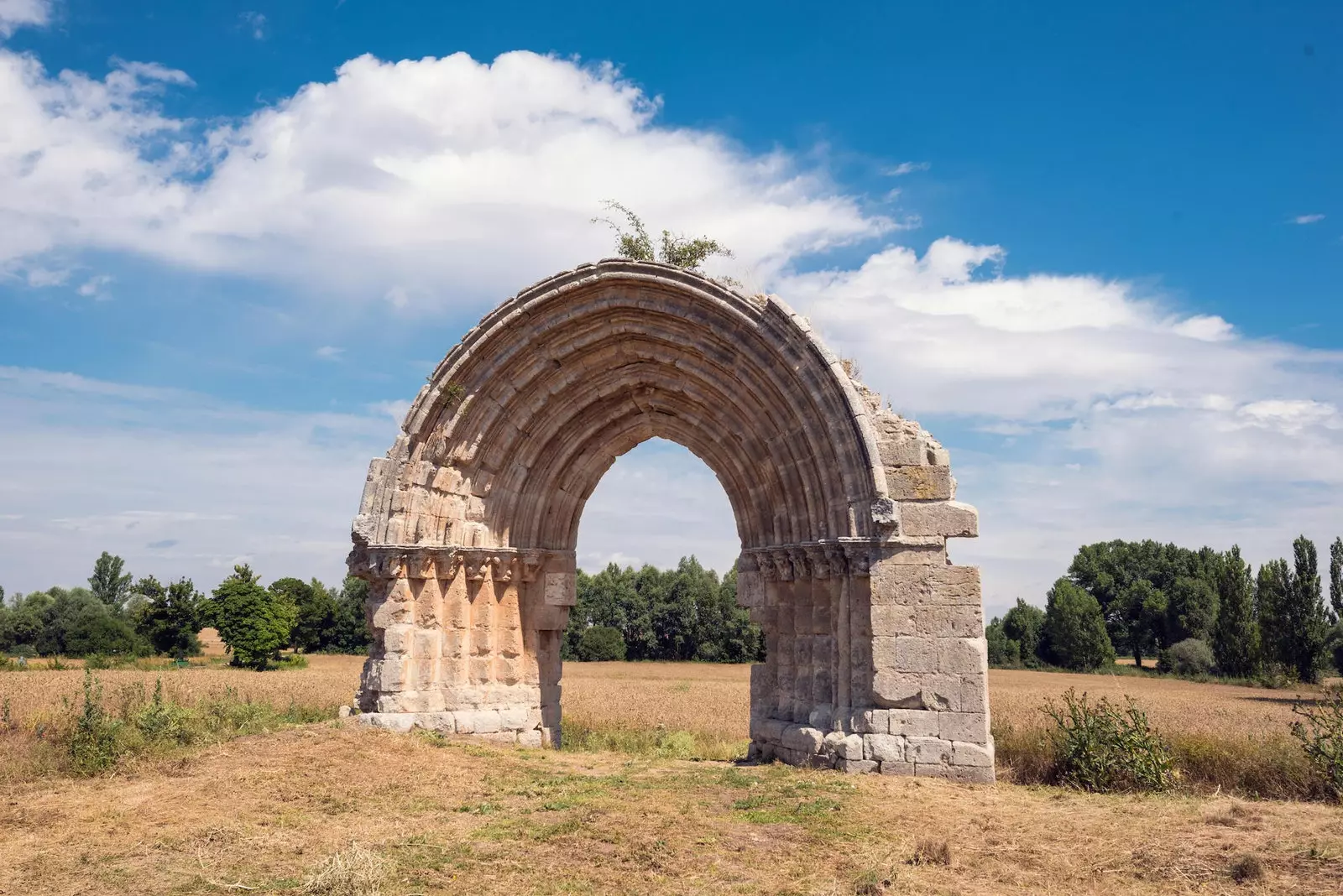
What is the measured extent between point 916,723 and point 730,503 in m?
4.14

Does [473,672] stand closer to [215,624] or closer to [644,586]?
[215,624]

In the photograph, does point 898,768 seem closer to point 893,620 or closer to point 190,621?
point 893,620

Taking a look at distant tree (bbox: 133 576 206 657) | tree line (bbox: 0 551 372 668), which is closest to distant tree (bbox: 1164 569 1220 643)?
tree line (bbox: 0 551 372 668)

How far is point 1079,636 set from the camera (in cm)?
4325

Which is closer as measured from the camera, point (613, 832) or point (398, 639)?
point (613, 832)

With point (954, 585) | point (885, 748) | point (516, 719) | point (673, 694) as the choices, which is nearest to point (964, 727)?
point (885, 748)

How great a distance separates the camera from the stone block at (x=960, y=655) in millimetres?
10039

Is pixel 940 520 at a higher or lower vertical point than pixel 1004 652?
higher

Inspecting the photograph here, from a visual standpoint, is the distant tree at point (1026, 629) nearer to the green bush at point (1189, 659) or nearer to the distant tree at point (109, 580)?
the green bush at point (1189, 659)

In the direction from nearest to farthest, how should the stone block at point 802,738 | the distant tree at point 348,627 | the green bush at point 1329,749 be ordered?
the green bush at point 1329,749
the stone block at point 802,738
the distant tree at point 348,627

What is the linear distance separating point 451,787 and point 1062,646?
1604 inches

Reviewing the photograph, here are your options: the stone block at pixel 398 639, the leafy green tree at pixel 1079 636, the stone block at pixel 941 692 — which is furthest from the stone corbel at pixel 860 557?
the leafy green tree at pixel 1079 636

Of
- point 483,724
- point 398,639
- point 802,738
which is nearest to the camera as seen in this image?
point 802,738

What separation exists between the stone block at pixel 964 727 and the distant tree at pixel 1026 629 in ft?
131
